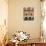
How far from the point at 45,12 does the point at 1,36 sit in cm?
135

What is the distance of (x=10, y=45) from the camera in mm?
3219

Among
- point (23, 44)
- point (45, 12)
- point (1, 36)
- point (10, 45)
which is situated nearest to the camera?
point (23, 44)

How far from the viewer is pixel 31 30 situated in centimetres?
414

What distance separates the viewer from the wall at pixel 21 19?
4125mm

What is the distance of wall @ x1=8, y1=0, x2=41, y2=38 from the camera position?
162 inches

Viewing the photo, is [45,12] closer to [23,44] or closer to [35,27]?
[35,27]

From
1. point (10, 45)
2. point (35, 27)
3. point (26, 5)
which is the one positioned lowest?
point (10, 45)

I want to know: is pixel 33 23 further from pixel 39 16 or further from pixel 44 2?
pixel 44 2

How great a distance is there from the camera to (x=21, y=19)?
4172 mm

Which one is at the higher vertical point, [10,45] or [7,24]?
[7,24]

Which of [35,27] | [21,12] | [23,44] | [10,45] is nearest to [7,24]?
[21,12]

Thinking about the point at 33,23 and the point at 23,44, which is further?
the point at 33,23

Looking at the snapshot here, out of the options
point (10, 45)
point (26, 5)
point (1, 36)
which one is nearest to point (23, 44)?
point (10, 45)

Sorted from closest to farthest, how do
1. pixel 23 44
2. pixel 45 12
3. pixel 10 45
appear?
pixel 23 44, pixel 10 45, pixel 45 12
